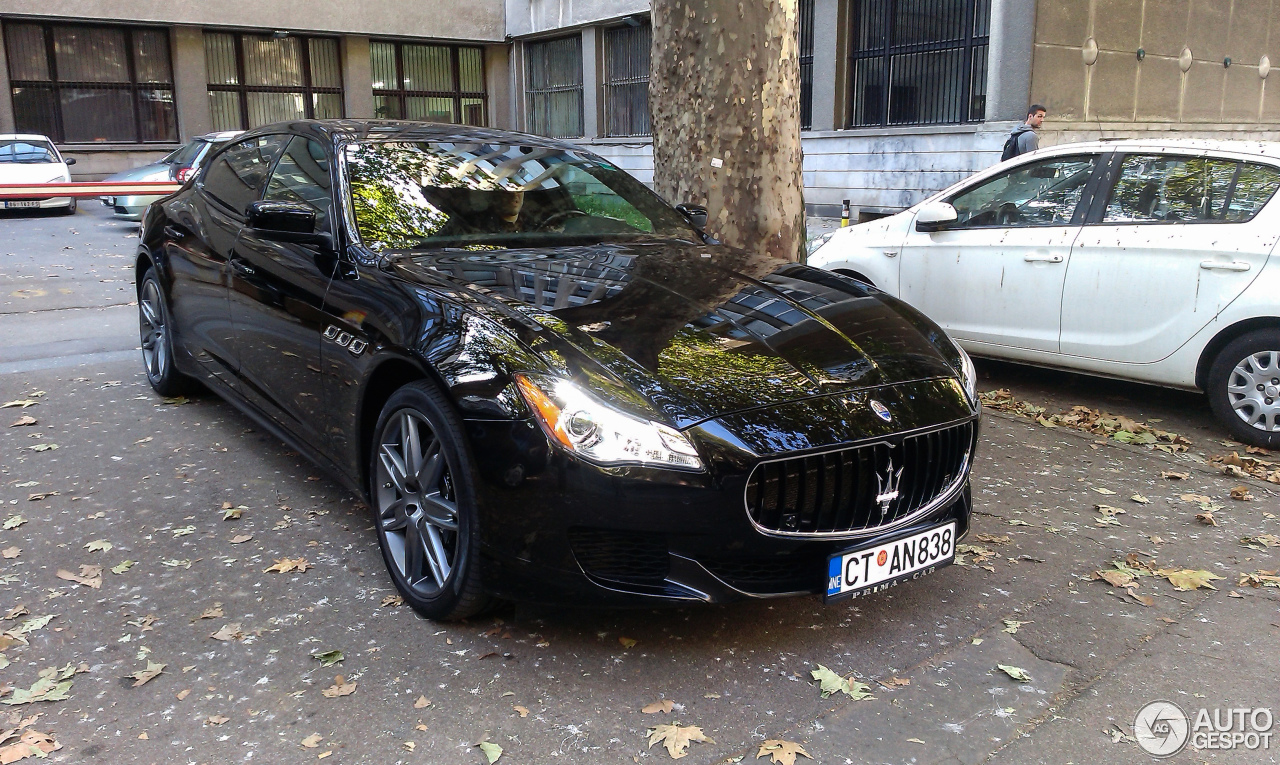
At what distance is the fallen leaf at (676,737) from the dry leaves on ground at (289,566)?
1.69 meters

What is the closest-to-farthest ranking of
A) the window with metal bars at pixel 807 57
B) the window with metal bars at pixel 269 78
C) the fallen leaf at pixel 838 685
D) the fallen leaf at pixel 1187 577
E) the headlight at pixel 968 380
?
1. the fallen leaf at pixel 838 685
2. the headlight at pixel 968 380
3. the fallen leaf at pixel 1187 577
4. the window with metal bars at pixel 807 57
5. the window with metal bars at pixel 269 78

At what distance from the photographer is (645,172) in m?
21.9

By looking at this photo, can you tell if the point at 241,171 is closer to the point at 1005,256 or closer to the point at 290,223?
the point at 290,223

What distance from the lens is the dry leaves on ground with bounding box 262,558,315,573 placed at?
3.88 m

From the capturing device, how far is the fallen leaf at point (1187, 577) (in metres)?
3.85

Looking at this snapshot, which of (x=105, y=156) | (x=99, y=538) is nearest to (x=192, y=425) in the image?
(x=99, y=538)

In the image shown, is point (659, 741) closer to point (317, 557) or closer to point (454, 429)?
point (454, 429)

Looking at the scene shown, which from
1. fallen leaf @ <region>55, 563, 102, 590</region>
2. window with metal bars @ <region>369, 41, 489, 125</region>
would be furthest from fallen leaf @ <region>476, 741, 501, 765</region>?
window with metal bars @ <region>369, 41, 489, 125</region>

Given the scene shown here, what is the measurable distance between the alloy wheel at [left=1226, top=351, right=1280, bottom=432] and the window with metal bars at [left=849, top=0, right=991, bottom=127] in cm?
952

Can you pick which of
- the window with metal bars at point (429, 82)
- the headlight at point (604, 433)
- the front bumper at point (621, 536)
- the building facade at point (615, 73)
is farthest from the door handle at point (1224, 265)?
the window with metal bars at point (429, 82)

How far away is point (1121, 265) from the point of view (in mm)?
5977

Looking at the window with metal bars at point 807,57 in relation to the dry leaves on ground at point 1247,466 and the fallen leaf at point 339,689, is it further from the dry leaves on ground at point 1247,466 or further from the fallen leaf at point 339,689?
the fallen leaf at point 339,689

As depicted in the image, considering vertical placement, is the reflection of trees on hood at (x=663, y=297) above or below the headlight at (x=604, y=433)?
above

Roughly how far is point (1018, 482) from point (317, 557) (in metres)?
3.27
